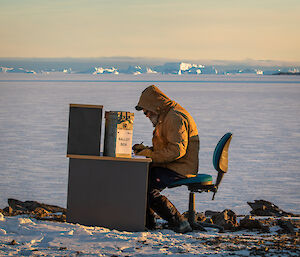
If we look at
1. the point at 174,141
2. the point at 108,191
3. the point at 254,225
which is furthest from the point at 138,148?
the point at 254,225

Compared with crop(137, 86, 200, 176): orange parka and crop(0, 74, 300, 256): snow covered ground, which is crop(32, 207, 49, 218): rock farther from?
crop(137, 86, 200, 176): orange parka

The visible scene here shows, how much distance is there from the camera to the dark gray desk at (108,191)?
5.86 meters

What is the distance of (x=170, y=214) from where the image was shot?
617 cm

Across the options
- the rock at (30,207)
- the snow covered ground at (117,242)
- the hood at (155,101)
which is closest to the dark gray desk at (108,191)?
the snow covered ground at (117,242)

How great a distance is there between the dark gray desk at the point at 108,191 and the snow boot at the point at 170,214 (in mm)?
253

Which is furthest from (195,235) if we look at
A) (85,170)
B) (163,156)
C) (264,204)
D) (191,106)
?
(191,106)

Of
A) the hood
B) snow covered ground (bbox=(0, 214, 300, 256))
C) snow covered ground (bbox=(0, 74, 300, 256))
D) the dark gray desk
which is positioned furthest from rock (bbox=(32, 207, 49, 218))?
the hood

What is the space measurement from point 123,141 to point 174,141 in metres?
0.46

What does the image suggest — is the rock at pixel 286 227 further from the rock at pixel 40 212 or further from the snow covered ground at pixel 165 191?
the rock at pixel 40 212

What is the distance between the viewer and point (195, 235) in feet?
19.7

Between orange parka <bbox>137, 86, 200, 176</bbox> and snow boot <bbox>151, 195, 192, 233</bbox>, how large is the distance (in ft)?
1.08

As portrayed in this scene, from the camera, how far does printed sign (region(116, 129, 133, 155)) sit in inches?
231

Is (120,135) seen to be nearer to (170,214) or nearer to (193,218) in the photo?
(170,214)

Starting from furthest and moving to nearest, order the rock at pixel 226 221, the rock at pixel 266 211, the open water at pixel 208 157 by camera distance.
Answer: the open water at pixel 208 157 < the rock at pixel 266 211 < the rock at pixel 226 221
